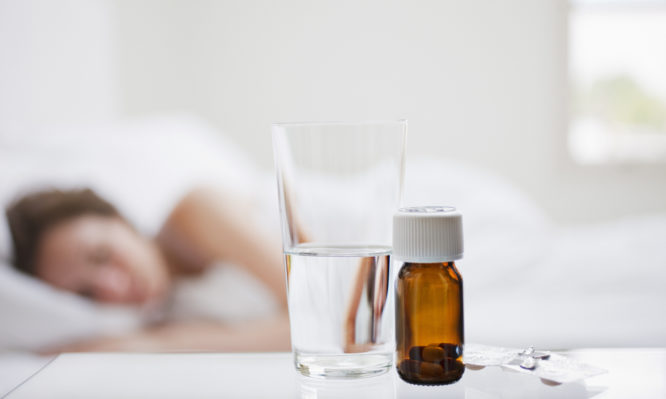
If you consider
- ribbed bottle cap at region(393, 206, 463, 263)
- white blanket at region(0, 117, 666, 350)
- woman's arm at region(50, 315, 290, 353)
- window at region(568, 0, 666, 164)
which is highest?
window at region(568, 0, 666, 164)

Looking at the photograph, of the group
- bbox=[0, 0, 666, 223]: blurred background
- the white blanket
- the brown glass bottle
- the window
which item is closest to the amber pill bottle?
the brown glass bottle

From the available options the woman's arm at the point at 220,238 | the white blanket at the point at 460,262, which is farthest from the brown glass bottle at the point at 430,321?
the woman's arm at the point at 220,238

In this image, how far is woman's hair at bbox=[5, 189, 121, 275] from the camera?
3.60 feet

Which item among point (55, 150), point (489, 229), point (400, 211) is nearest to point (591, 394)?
point (400, 211)

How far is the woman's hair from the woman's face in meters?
0.01

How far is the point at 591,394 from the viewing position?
41cm

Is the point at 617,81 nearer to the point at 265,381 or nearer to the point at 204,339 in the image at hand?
the point at 204,339

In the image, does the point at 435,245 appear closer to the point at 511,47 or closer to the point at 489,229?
the point at 489,229

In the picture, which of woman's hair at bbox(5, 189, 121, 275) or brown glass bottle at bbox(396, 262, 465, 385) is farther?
woman's hair at bbox(5, 189, 121, 275)

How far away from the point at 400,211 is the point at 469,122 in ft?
8.55

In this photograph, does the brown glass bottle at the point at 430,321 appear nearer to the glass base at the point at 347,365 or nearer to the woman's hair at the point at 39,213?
the glass base at the point at 347,365

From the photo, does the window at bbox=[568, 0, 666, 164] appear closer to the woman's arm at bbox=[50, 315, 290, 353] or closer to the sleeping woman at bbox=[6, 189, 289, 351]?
the sleeping woman at bbox=[6, 189, 289, 351]

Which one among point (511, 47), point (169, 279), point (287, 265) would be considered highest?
point (511, 47)

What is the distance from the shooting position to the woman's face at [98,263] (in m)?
1.08
